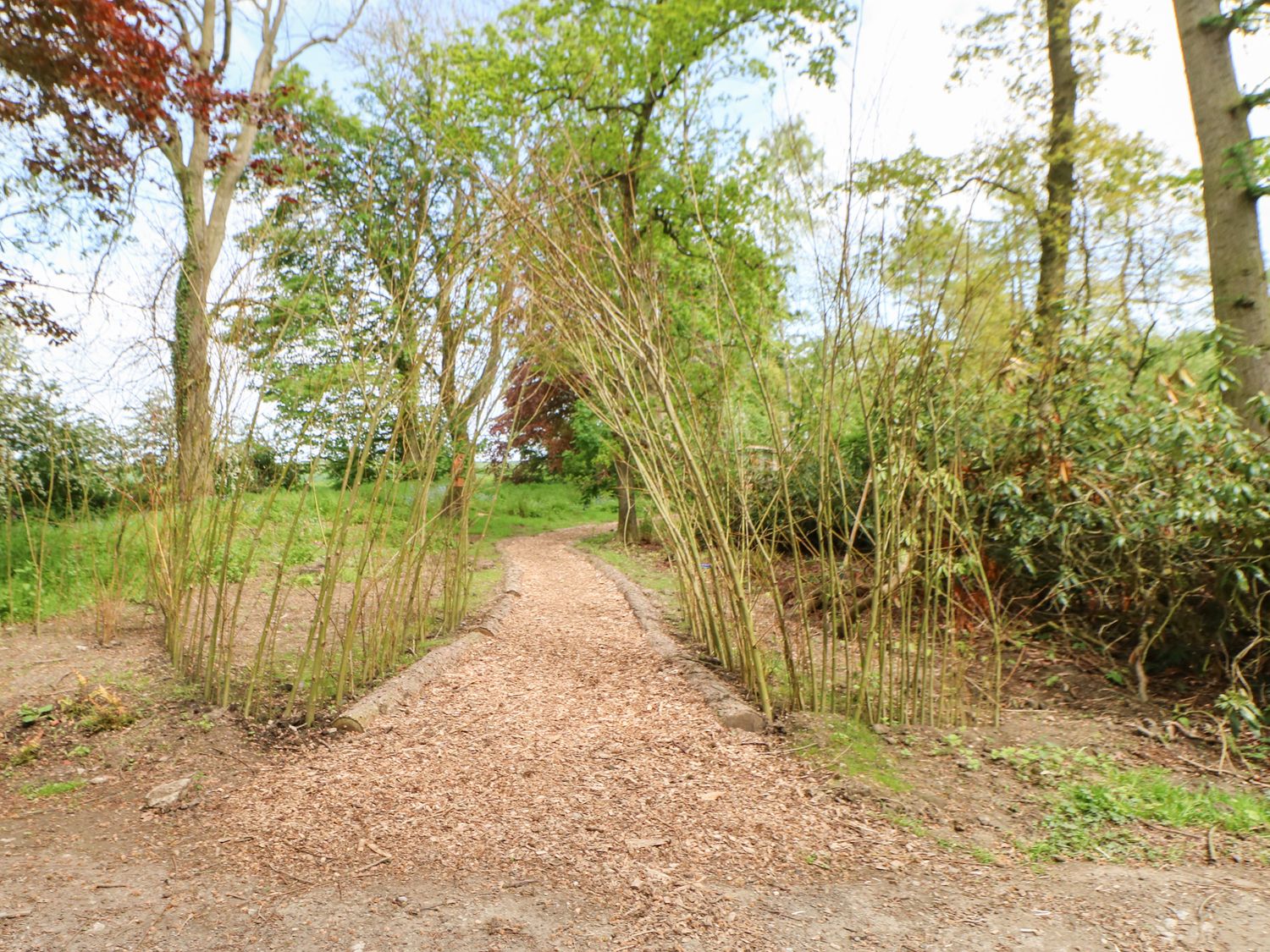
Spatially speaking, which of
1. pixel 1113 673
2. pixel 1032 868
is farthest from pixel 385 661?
pixel 1113 673

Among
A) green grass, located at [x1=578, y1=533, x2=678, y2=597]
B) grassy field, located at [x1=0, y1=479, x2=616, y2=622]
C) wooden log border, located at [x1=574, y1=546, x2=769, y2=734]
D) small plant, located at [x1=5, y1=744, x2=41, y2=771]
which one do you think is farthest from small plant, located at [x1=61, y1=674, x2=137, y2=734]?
green grass, located at [x1=578, y1=533, x2=678, y2=597]

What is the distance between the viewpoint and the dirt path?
87.1 inches

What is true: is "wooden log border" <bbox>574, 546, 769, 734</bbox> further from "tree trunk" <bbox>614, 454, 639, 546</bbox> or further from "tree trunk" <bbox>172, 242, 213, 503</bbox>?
"tree trunk" <bbox>614, 454, 639, 546</bbox>

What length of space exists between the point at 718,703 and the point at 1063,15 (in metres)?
6.76

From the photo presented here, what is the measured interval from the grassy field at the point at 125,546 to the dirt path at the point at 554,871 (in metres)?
1.14

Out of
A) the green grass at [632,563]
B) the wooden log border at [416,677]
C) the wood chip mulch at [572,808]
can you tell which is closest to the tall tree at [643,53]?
the green grass at [632,563]

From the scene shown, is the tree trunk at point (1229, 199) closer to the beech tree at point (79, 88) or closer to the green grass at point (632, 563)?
the green grass at point (632, 563)

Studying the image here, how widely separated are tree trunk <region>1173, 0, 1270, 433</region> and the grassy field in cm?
491

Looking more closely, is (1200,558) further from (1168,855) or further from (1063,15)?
(1063,15)

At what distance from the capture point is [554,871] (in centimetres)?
253

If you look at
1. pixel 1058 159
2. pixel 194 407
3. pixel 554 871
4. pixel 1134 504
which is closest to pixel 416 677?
pixel 194 407

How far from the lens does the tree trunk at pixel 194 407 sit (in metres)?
4.21

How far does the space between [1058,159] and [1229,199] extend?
1878 mm

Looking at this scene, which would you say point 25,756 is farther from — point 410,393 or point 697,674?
point 697,674
